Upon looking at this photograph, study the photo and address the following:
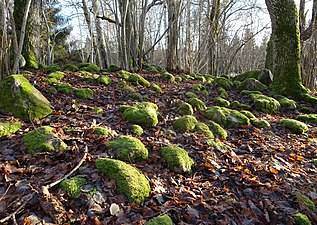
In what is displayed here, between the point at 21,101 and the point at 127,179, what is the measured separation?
266 centimetres

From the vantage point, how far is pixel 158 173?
3.10 m

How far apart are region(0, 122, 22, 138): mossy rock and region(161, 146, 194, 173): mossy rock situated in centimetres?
225

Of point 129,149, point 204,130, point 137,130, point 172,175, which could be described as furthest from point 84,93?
point 172,175

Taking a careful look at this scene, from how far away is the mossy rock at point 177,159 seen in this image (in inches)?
128

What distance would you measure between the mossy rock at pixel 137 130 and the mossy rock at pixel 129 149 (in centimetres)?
51

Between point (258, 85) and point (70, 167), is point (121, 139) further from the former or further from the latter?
point (258, 85)

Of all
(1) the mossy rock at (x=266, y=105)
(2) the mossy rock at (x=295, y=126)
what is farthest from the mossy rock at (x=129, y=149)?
(1) the mossy rock at (x=266, y=105)

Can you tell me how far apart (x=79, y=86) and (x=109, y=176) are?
403cm

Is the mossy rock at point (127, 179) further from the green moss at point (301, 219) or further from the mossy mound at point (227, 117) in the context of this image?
the mossy mound at point (227, 117)

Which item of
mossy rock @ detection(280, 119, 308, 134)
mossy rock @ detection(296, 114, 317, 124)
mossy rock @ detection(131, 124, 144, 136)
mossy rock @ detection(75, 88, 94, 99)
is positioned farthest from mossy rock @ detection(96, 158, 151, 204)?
mossy rock @ detection(296, 114, 317, 124)

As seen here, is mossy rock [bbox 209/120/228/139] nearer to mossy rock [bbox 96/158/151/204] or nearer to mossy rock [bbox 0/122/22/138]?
mossy rock [bbox 96/158/151/204]

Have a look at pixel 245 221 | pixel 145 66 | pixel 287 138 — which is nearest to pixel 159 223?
pixel 245 221

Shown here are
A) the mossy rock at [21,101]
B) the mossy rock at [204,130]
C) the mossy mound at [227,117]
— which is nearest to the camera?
the mossy rock at [21,101]

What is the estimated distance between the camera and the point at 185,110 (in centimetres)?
537
